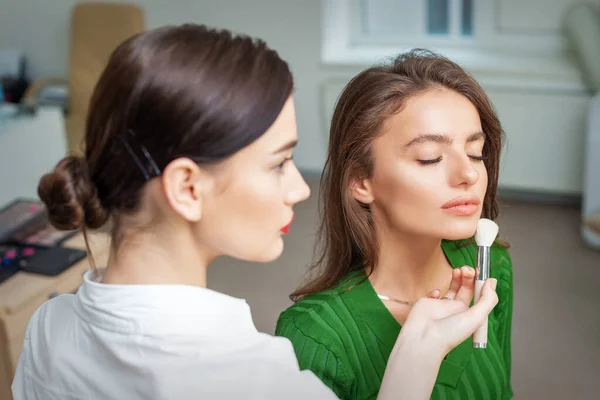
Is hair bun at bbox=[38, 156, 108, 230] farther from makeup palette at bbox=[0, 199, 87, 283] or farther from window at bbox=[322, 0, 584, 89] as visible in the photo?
window at bbox=[322, 0, 584, 89]

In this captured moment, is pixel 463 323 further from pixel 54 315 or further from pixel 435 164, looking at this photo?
pixel 54 315

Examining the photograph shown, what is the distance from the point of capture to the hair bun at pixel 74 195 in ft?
2.96

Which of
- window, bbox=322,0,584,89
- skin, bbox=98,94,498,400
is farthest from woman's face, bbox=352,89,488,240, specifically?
window, bbox=322,0,584,89

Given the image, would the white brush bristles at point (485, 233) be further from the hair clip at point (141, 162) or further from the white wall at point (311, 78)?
the white wall at point (311, 78)

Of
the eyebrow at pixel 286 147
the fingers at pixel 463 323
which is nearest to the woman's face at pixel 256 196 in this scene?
the eyebrow at pixel 286 147

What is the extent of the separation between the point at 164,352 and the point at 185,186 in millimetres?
187

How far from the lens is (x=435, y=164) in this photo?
4.30 ft

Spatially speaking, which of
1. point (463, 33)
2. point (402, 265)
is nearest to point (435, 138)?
point (402, 265)

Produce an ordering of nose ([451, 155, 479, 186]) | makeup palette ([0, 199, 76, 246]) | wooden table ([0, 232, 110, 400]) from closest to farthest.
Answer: nose ([451, 155, 479, 186]), wooden table ([0, 232, 110, 400]), makeup palette ([0, 199, 76, 246])

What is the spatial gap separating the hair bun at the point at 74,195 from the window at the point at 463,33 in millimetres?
3413

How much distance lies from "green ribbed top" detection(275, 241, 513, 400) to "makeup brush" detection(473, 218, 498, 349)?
0.19 meters

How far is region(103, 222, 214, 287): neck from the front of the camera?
0.91 metres

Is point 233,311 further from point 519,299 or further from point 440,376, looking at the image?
point 519,299

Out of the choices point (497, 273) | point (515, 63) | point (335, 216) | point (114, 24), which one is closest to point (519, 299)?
point (515, 63)
